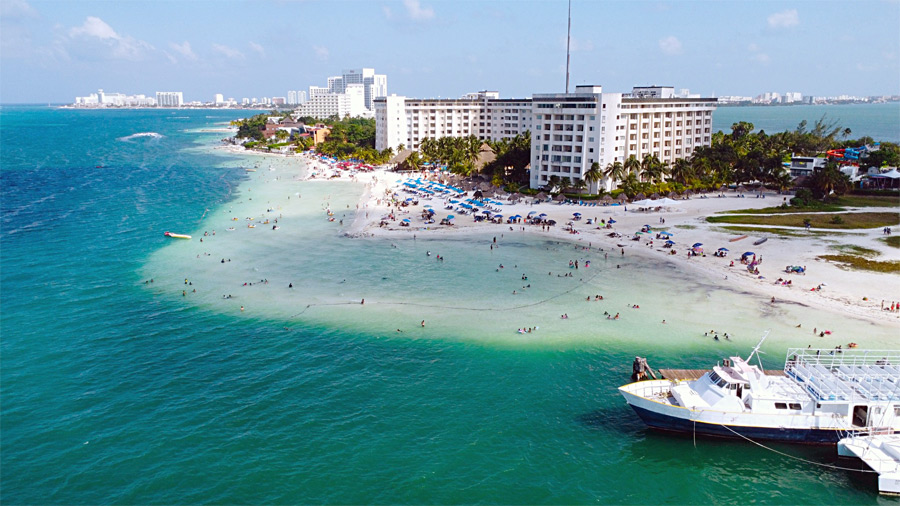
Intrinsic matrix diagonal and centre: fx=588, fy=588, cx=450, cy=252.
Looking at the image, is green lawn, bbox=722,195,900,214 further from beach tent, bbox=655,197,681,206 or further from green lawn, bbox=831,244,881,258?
green lawn, bbox=831,244,881,258

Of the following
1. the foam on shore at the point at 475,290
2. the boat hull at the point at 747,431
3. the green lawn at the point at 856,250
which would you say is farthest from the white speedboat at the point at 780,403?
the green lawn at the point at 856,250

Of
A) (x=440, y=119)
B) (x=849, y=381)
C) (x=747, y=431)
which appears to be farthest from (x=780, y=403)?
(x=440, y=119)

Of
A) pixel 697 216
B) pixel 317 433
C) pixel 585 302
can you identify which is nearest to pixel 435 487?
pixel 317 433

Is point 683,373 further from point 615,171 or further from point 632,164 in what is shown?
point 632,164

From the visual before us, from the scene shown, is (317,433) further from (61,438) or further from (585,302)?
(585,302)

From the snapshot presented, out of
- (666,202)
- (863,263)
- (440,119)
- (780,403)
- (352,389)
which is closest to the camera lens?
(780,403)

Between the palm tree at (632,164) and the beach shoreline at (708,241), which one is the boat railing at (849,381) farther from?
the palm tree at (632,164)
